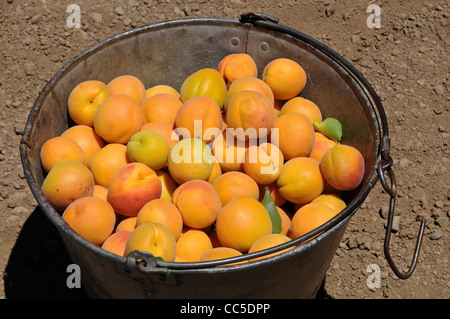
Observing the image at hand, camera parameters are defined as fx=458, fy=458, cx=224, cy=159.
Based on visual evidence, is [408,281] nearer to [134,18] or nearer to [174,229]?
[174,229]

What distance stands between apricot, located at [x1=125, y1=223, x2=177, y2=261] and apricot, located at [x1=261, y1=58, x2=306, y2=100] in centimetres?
84

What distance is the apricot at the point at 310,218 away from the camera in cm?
153

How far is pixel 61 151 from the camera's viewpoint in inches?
64.2

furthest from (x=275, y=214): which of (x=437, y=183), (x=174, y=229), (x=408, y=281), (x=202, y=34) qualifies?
(x=437, y=183)

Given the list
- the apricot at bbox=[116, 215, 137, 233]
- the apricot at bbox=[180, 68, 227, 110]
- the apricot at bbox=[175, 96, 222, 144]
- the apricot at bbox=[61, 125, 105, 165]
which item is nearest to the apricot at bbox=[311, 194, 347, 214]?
→ the apricot at bbox=[175, 96, 222, 144]

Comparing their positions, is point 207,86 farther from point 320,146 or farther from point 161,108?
point 320,146

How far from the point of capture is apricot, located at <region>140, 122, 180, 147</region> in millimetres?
1757

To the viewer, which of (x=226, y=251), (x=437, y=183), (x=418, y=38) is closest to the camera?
(x=226, y=251)

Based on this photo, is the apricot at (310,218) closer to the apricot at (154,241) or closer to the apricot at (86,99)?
the apricot at (154,241)

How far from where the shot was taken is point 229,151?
5.72 feet

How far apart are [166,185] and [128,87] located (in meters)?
0.48

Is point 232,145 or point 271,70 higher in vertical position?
point 271,70

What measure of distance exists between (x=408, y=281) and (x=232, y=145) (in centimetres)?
122

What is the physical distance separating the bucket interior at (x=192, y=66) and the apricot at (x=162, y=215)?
44 cm
